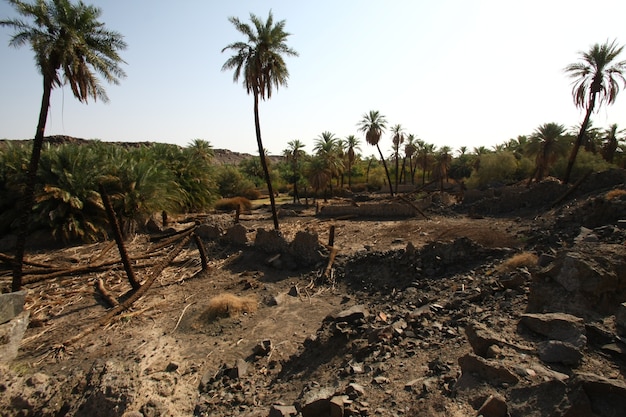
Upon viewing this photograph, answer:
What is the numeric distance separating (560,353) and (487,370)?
83 cm

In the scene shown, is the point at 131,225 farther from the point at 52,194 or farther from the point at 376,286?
the point at 376,286

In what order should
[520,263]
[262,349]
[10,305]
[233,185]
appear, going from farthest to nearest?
[233,185]
[520,263]
[10,305]
[262,349]

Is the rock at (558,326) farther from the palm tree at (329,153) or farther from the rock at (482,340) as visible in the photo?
the palm tree at (329,153)

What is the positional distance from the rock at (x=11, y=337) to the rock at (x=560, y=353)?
990 cm

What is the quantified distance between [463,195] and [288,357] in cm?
2407

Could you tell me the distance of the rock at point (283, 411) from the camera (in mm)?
4598

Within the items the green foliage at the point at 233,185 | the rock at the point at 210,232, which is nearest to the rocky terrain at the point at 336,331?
the rock at the point at 210,232

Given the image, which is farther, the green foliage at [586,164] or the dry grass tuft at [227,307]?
the green foliage at [586,164]

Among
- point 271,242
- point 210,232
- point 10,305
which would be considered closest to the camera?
point 10,305

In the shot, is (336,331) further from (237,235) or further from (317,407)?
(237,235)

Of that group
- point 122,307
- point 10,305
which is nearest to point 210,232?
point 122,307

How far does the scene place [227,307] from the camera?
9.39 metres

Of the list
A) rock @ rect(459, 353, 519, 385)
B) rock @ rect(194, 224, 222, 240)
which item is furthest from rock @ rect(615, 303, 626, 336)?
rock @ rect(194, 224, 222, 240)

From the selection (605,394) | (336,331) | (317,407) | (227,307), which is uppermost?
(605,394)
